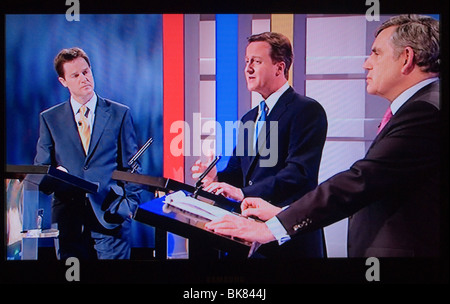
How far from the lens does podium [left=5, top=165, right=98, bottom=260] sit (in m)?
2.21

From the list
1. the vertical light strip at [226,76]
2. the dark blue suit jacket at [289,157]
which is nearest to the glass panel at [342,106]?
the dark blue suit jacket at [289,157]

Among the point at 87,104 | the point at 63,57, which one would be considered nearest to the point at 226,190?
the point at 87,104

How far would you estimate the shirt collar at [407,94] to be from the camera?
2148 millimetres

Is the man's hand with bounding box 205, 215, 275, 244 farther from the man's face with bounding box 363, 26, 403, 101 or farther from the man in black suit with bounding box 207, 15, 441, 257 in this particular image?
the man's face with bounding box 363, 26, 403, 101

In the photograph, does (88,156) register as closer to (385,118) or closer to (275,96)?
(275,96)

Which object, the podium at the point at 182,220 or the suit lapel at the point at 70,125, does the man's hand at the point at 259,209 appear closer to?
the podium at the point at 182,220

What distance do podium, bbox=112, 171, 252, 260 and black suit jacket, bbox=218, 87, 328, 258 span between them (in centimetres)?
15

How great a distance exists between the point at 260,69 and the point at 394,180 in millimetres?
844

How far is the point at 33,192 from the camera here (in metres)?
2.23

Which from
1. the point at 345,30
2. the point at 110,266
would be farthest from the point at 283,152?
the point at 110,266

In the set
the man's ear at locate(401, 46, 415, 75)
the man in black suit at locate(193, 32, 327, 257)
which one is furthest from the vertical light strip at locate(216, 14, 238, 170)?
the man's ear at locate(401, 46, 415, 75)

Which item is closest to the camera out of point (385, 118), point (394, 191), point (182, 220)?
point (182, 220)
